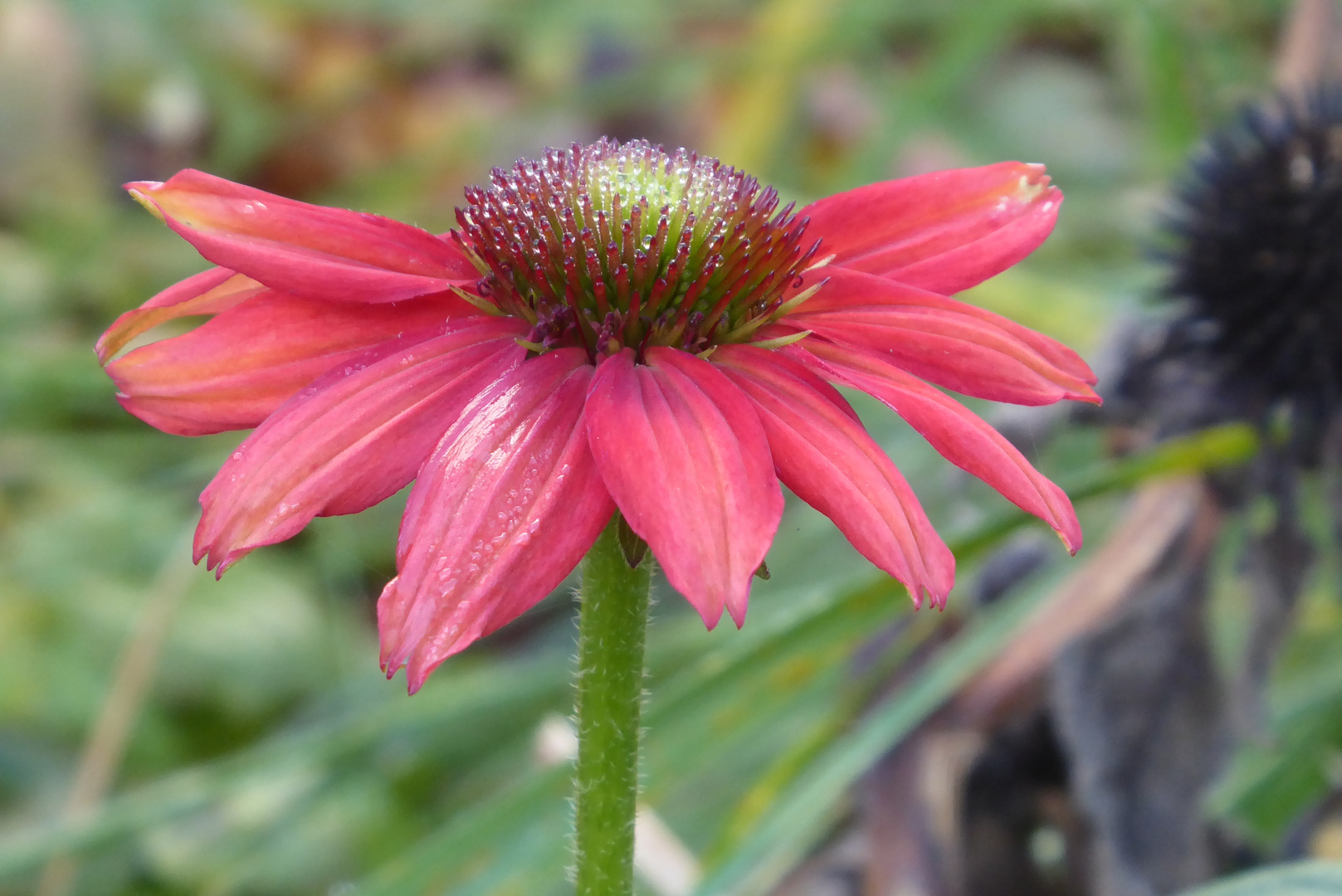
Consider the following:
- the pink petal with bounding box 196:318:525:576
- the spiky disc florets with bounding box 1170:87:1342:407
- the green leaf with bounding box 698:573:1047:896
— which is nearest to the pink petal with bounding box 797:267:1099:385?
the pink petal with bounding box 196:318:525:576

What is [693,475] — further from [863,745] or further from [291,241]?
[863,745]

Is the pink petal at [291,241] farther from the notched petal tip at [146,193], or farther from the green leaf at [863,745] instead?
the green leaf at [863,745]

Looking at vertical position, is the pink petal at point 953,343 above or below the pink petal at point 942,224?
below

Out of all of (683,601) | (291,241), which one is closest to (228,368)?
(291,241)

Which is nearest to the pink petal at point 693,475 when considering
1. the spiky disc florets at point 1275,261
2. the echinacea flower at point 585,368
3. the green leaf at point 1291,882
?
the echinacea flower at point 585,368

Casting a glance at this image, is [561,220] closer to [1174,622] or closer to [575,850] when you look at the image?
[575,850]

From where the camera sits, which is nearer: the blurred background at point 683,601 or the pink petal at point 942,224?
the pink petal at point 942,224

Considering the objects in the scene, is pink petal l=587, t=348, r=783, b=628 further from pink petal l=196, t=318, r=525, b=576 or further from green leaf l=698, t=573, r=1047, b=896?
green leaf l=698, t=573, r=1047, b=896
